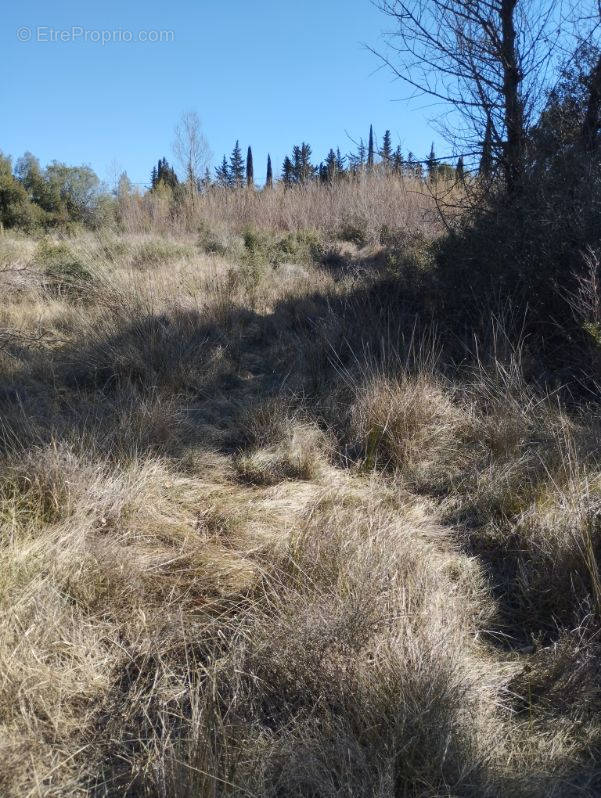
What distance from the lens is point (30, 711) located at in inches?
63.5

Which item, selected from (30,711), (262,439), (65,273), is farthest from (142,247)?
(30,711)

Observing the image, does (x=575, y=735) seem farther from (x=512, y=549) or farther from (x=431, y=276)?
(x=431, y=276)

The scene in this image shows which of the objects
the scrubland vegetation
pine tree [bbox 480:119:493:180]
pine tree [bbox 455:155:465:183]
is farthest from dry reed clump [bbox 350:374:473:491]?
pine tree [bbox 455:155:465:183]

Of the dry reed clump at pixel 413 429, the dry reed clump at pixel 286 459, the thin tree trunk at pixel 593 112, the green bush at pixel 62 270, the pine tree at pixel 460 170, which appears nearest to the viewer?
the dry reed clump at pixel 286 459

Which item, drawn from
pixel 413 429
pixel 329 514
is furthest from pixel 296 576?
pixel 413 429

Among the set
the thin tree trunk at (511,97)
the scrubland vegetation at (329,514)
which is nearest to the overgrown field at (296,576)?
the scrubland vegetation at (329,514)

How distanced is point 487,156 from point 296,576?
5.05 m

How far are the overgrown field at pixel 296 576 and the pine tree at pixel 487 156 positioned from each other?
6.68ft

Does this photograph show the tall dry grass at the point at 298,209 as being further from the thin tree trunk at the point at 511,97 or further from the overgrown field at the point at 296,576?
the overgrown field at the point at 296,576

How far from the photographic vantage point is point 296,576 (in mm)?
2152

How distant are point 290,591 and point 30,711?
2.82 feet

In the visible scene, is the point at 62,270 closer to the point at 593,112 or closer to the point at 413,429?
the point at 413,429

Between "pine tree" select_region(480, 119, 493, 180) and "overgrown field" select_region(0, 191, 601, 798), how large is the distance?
2.04m

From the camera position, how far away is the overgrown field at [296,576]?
1.53 meters
